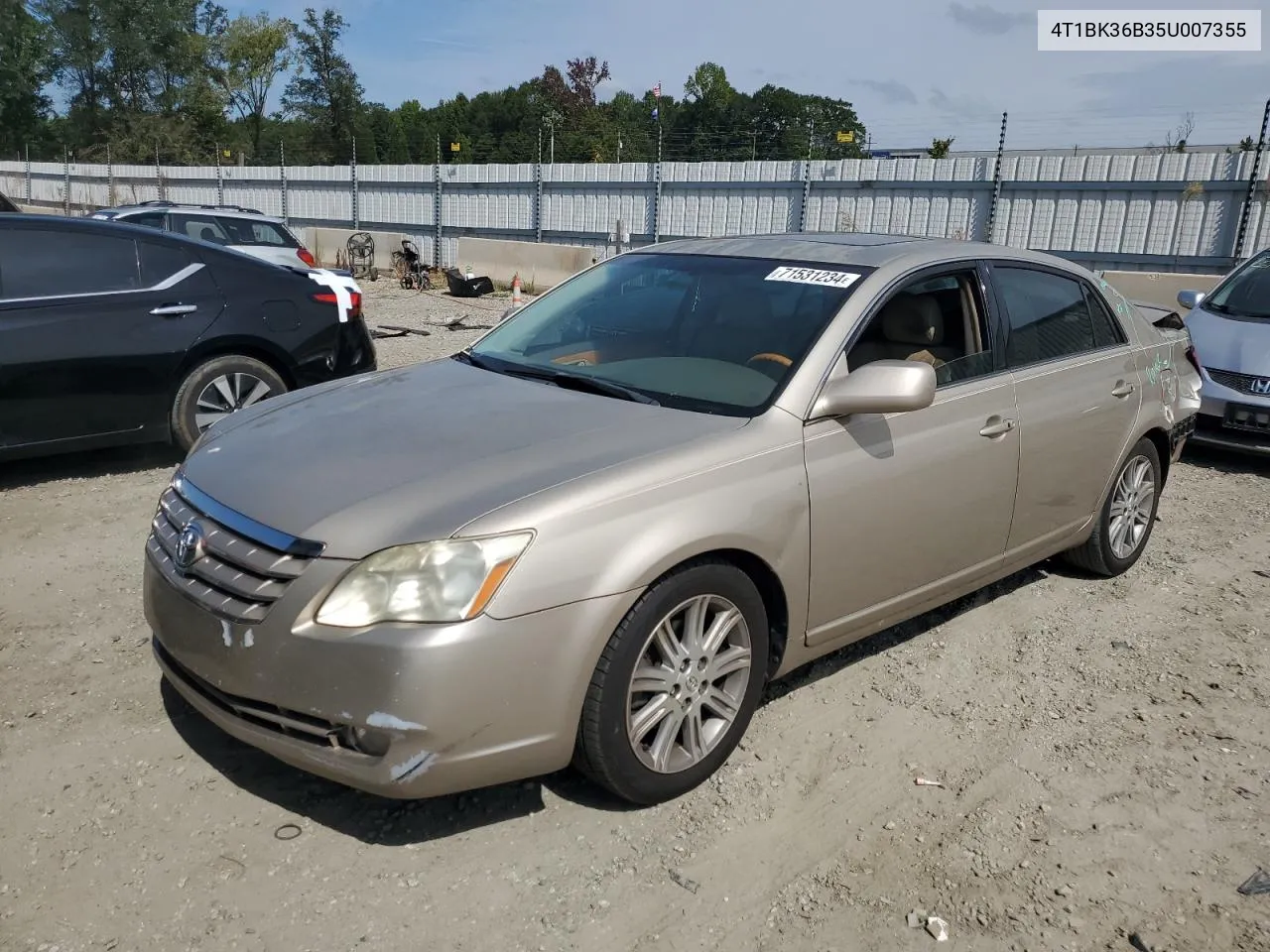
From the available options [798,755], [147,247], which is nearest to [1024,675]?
[798,755]

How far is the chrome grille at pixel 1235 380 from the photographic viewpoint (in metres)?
7.14

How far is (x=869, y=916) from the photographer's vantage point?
264 cm

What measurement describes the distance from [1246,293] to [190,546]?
8150 mm

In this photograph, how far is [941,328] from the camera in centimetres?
402

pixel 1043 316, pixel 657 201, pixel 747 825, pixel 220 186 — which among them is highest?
pixel 657 201

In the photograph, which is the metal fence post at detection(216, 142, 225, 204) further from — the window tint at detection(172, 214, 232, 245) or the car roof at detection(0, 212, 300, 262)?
the car roof at detection(0, 212, 300, 262)

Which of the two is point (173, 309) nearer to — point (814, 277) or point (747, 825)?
point (814, 277)

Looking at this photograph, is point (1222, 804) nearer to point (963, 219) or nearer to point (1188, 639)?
point (1188, 639)

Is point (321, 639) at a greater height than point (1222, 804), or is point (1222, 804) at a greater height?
point (321, 639)

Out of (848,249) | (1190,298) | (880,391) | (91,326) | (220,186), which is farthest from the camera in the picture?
(220,186)

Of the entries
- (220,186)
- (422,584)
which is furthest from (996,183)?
(220,186)

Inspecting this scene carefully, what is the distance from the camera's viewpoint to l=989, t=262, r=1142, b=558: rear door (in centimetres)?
418

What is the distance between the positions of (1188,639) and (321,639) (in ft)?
12.2

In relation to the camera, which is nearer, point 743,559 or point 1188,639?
point 743,559
